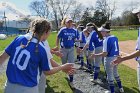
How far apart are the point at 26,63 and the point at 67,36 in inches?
233

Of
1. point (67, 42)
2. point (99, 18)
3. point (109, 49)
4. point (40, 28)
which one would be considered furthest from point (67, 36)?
point (99, 18)

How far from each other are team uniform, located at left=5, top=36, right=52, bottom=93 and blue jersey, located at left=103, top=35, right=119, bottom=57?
13.3ft

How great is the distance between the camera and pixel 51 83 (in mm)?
10570

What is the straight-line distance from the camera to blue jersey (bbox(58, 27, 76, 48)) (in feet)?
33.6

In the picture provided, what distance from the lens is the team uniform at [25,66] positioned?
4426mm

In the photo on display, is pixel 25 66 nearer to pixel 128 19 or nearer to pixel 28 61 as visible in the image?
Answer: pixel 28 61

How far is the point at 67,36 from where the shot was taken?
10.3 m

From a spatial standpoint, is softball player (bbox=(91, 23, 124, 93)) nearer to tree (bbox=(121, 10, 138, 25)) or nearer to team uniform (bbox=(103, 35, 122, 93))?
team uniform (bbox=(103, 35, 122, 93))

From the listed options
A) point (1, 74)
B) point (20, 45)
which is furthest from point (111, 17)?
point (20, 45)

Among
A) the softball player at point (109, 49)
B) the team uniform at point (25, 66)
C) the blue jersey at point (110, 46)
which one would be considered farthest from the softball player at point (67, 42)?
the team uniform at point (25, 66)

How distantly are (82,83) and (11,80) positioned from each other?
6211 millimetres

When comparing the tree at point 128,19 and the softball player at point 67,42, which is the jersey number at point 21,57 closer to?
the softball player at point 67,42

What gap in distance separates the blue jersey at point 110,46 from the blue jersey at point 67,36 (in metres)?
1.98

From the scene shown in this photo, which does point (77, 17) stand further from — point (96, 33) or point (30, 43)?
point (30, 43)
